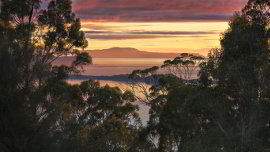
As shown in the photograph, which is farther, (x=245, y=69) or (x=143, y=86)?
(x=143, y=86)

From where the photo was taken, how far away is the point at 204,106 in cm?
2848

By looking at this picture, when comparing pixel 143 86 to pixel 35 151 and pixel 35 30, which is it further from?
pixel 35 151

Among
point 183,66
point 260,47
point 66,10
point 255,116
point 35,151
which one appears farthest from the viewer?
point 183,66

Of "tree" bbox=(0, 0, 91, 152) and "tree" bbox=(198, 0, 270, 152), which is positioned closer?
"tree" bbox=(0, 0, 91, 152)

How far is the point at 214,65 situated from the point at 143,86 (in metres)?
17.7

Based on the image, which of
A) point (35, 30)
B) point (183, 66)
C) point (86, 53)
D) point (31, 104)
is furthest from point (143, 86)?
point (31, 104)

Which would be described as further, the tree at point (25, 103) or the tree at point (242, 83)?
the tree at point (242, 83)

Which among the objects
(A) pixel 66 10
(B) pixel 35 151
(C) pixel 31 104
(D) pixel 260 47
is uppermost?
(A) pixel 66 10

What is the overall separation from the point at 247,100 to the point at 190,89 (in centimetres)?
496

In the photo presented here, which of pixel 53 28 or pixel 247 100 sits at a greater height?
pixel 53 28

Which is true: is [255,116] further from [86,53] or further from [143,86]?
[143,86]

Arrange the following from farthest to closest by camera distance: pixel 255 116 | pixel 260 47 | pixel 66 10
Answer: pixel 66 10 < pixel 260 47 < pixel 255 116

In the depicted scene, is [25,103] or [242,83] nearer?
[25,103]

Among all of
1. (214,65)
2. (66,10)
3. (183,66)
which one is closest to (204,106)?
(214,65)
